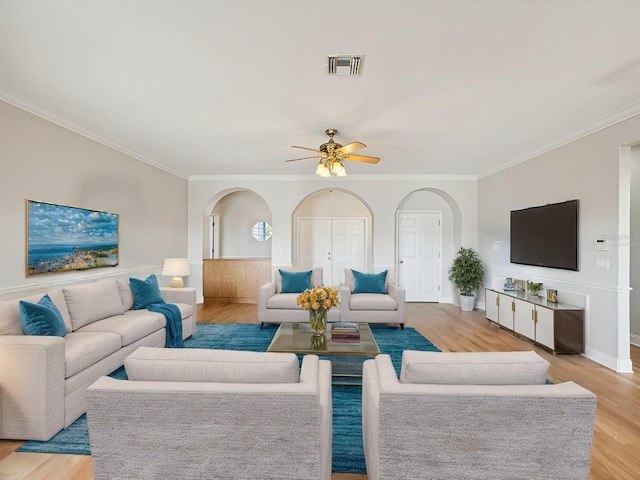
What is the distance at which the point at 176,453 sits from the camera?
1.33 metres

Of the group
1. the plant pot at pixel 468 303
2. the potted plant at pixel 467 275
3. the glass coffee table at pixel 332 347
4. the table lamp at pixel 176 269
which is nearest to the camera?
the glass coffee table at pixel 332 347

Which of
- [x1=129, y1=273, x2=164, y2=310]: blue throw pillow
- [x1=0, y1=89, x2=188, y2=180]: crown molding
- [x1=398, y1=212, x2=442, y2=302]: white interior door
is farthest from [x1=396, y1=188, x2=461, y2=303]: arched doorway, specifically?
[x1=0, y1=89, x2=188, y2=180]: crown molding

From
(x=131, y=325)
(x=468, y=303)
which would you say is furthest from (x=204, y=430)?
(x=468, y=303)

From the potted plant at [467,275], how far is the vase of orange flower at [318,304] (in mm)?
3695

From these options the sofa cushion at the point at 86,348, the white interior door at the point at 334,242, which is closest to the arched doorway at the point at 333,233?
the white interior door at the point at 334,242

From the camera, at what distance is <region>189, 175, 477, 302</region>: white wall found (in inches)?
252

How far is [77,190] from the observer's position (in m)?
3.85

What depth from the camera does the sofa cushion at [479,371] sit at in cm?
143

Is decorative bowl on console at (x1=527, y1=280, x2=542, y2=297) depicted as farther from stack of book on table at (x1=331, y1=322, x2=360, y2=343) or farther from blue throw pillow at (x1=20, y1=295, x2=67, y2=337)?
blue throw pillow at (x1=20, y1=295, x2=67, y2=337)

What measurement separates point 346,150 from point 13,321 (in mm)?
3285

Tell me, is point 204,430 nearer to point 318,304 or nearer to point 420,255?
point 318,304

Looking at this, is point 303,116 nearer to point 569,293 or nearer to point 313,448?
point 313,448

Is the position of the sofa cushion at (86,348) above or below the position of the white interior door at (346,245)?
below

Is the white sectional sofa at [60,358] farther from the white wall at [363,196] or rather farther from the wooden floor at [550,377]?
the white wall at [363,196]
